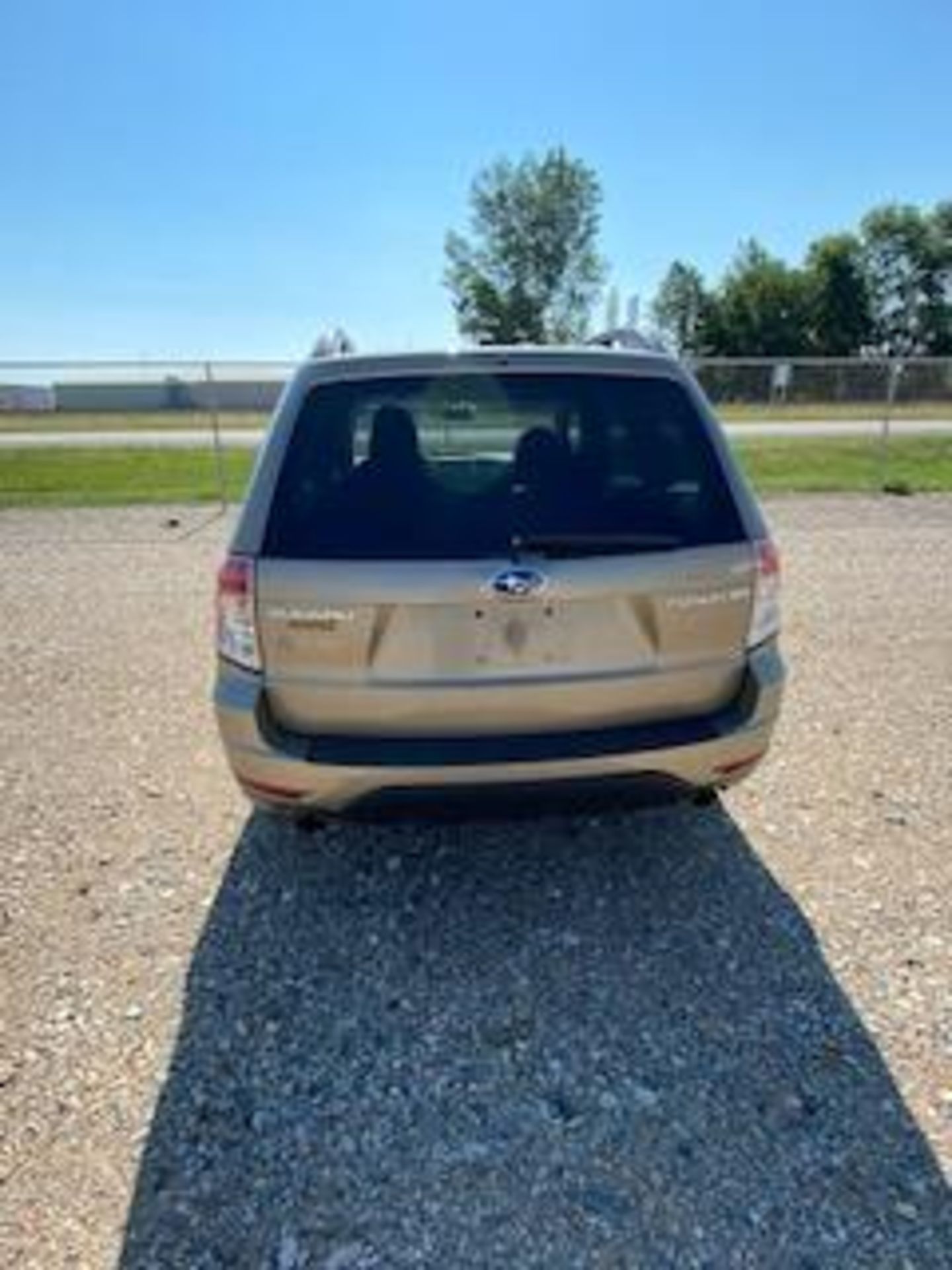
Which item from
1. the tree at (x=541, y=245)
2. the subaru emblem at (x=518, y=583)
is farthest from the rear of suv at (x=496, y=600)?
the tree at (x=541, y=245)

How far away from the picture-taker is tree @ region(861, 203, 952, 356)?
2315 inches

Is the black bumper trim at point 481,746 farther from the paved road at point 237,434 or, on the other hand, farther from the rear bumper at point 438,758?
the paved road at point 237,434

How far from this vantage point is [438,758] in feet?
9.95

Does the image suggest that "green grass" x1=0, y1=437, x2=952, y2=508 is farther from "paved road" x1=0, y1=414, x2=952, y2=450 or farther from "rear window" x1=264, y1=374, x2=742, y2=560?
"rear window" x1=264, y1=374, x2=742, y2=560

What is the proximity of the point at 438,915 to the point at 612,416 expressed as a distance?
1.74m

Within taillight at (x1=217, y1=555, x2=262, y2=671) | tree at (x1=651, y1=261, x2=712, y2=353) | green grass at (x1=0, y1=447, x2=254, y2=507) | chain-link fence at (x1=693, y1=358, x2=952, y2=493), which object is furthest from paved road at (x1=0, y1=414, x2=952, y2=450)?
tree at (x1=651, y1=261, x2=712, y2=353)

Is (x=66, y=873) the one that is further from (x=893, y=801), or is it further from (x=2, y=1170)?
(x=893, y=801)

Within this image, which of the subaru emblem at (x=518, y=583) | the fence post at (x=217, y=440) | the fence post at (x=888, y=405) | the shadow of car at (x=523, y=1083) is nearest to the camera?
the shadow of car at (x=523, y=1083)

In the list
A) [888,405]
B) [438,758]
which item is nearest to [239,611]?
[438,758]

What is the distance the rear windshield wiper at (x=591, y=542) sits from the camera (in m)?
3.03

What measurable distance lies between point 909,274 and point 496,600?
65503 millimetres

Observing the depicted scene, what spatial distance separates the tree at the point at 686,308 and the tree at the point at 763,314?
81 cm

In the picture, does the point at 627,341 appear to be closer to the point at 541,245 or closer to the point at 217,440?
the point at 217,440

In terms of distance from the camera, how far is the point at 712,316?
2243 inches
